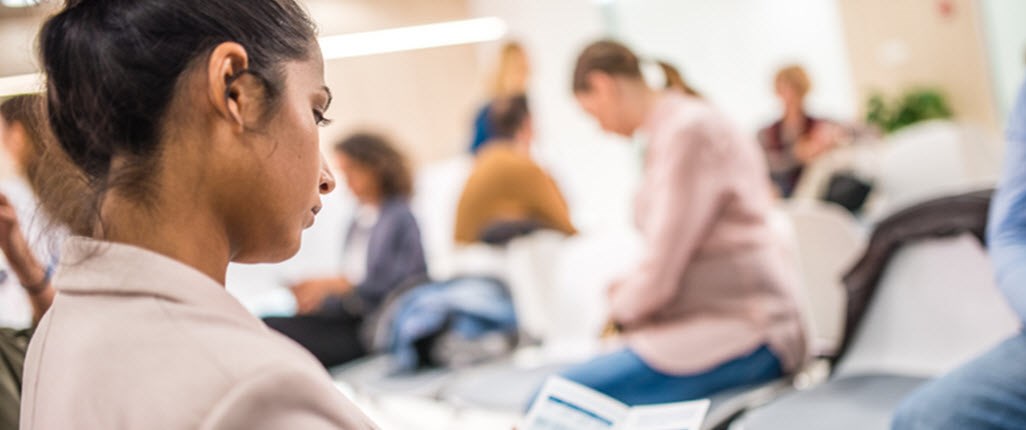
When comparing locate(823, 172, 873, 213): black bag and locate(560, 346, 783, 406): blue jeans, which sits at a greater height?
locate(560, 346, 783, 406): blue jeans

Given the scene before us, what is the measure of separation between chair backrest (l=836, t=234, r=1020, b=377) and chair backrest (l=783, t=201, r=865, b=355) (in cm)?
27

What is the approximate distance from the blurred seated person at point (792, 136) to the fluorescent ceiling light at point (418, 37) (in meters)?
3.16

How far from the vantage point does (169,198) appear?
0.76 meters

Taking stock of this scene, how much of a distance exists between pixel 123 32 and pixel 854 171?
426cm

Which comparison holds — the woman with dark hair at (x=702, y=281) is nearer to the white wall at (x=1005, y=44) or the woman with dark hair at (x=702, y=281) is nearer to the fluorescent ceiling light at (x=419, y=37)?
the white wall at (x=1005, y=44)

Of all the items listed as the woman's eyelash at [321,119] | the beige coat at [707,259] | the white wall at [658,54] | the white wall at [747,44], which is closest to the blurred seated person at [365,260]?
the beige coat at [707,259]

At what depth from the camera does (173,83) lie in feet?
2.47

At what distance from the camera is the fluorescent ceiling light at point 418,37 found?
789cm

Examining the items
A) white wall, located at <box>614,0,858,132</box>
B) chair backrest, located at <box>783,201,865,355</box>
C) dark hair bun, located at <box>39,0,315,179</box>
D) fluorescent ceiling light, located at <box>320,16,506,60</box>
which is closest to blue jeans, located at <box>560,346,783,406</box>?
chair backrest, located at <box>783,201,865,355</box>

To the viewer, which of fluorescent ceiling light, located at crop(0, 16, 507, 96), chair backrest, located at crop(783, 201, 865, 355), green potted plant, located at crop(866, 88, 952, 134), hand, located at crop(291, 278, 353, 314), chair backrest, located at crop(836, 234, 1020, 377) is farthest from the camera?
fluorescent ceiling light, located at crop(0, 16, 507, 96)

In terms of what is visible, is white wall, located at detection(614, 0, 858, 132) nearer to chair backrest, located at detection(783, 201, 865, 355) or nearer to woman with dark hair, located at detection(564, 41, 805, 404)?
chair backrest, located at detection(783, 201, 865, 355)

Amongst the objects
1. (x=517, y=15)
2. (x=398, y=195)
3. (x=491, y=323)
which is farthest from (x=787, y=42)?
(x=491, y=323)

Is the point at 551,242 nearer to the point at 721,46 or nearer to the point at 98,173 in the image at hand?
the point at 98,173

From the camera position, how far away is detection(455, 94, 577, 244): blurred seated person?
358 centimetres
